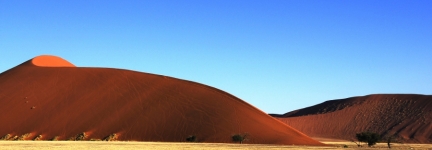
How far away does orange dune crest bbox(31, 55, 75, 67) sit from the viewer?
4705 inches

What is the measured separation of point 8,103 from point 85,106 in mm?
13893

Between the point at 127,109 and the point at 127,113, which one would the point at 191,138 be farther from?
the point at 127,109

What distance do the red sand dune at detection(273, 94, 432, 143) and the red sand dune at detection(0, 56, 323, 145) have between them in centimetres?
4129

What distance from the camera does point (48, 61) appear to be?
4899 inches

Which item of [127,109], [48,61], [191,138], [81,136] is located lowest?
[81,136]

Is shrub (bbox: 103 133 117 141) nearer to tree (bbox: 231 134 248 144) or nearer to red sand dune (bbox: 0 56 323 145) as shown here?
red sand dune (bbox: 0 56 323 145)

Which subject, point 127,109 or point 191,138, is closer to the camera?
point 191,138

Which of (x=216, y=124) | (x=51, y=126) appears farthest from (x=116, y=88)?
(x=216, y=124)

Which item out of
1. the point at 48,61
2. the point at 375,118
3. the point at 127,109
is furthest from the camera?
the point at 375,118

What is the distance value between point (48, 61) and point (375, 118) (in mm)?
73869

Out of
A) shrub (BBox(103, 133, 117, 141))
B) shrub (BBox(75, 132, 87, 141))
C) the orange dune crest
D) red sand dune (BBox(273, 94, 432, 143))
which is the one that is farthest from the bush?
red sand dune (BBox(273, 94, 432, 143))

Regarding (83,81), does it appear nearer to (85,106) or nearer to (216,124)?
(85,106)

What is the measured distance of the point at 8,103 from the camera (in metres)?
97.4

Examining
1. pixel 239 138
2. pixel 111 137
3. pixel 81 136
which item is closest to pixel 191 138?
pixel 239 138
